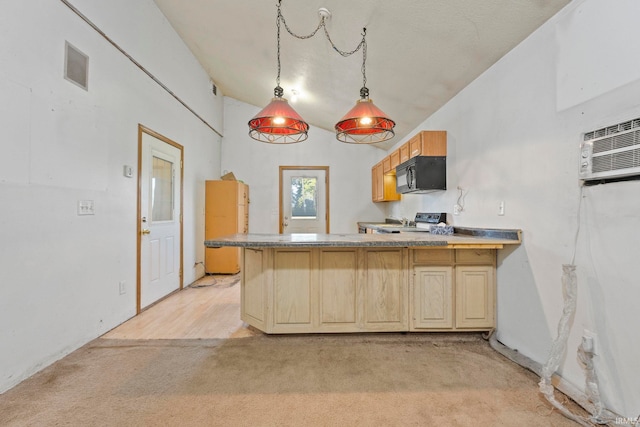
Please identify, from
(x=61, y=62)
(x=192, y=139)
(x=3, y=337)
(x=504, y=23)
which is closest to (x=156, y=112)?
(x=192, y=139)

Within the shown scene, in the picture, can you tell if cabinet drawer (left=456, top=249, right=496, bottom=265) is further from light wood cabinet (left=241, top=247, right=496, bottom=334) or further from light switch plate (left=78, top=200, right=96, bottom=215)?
light switch plate (left=78, top=200, right=96, bottom=215)

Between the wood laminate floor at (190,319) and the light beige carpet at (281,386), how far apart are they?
15cm

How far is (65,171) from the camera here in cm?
218

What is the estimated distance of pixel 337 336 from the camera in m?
2.53

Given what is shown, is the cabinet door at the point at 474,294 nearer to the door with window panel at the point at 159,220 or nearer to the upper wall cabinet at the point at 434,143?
the upper wall cabinet at the point at 434,143

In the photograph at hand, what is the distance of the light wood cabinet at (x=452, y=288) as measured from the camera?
247 cm

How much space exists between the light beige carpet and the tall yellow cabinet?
2.45m

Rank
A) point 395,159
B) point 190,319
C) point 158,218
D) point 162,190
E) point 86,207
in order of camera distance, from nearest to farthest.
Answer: point 86,207 → point 190,319 → point 158,218 → point 162,190 → point 395,159

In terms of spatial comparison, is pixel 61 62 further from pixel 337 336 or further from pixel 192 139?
pixel 337 336

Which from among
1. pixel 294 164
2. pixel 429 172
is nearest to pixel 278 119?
pixel 429 172

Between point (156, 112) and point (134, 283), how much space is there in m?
2.03

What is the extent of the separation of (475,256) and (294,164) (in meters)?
4.17

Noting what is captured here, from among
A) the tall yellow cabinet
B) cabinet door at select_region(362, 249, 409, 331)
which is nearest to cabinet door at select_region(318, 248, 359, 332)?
cabinet door at select_region(362, 249, 409, 331)

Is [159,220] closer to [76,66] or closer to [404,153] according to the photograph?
[76,66]
